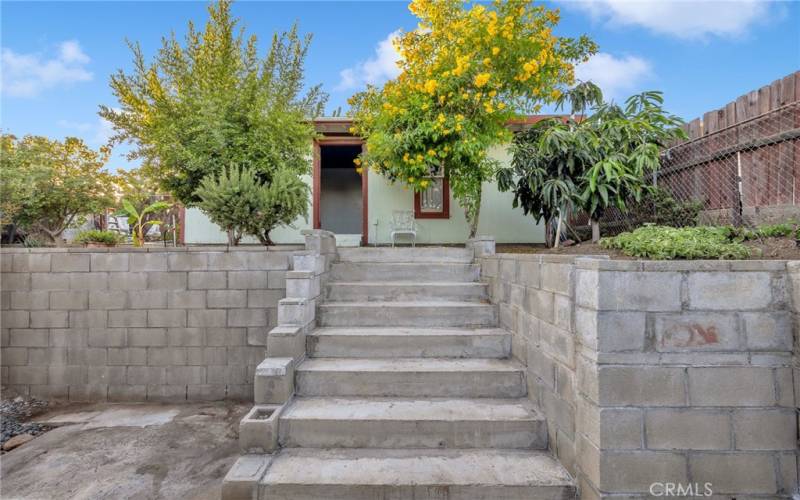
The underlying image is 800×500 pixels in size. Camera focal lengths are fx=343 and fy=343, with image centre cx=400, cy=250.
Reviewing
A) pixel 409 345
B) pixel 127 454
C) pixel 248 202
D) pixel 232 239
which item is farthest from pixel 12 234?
pixel 409 345

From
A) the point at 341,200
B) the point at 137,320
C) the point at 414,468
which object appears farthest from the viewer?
the point at 341,200

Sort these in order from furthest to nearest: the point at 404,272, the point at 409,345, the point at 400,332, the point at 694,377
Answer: the point at 404,272 → the point at 400,332 → the point at 409,345 → the point at 694,377

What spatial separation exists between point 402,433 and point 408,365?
0.58 m

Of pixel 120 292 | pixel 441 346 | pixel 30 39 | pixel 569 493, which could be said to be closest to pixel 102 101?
pixel 30 39

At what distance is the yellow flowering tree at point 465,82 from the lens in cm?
492

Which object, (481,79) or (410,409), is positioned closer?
(410,409)

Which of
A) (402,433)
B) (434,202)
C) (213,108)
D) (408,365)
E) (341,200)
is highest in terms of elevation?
(213,108)

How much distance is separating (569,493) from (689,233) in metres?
1.87

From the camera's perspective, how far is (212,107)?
4.54 m

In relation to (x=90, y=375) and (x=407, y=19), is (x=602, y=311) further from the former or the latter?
(x=407, y=19)

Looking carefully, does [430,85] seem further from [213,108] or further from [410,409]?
[410,409]

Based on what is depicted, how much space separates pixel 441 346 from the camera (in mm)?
3121

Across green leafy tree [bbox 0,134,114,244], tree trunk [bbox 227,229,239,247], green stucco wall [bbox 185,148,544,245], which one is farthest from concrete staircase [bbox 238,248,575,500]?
green leafy tree [bbox 0,134,114,244]

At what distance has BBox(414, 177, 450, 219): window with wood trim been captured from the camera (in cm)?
713
